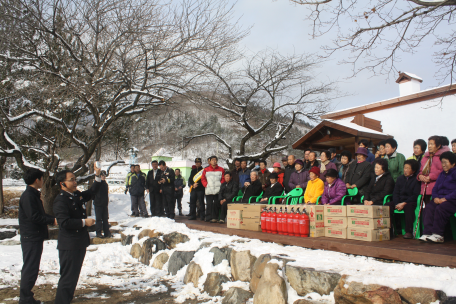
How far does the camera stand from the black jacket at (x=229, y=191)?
26.2 feet

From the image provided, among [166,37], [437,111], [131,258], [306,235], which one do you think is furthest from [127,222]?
[437,111]

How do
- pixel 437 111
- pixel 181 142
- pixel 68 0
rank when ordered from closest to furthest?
pixel 68 0, pixel 437 111, pixel 181 142

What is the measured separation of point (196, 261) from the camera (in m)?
5.87

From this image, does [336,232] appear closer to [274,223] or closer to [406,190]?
[274,223]

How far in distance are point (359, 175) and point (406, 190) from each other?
92 centimetres

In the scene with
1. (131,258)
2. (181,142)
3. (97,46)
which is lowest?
(131,258)

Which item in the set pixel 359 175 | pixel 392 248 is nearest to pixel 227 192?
pixel 359 175

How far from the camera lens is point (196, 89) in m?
10.4

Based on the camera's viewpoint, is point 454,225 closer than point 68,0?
Yes

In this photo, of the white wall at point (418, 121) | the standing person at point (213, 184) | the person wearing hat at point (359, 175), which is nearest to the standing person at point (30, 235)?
the standing person at point (213, 184)

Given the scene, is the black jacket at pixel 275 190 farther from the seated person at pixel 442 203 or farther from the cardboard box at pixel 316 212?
the seated person at pixel 442 203

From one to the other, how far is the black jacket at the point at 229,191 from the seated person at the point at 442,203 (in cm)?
432

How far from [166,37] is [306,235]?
22.8ft

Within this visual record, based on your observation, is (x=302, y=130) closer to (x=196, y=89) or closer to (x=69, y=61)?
(x=196, y=89)
